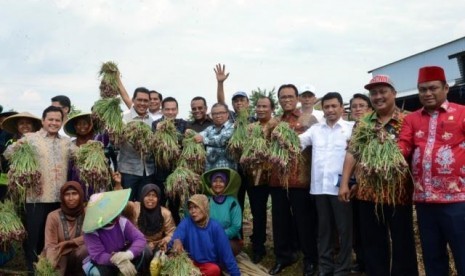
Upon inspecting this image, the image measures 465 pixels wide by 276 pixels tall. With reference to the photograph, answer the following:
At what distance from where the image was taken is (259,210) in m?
5.95

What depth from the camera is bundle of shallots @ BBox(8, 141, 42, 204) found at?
203 inches

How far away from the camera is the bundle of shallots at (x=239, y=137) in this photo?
5727mm

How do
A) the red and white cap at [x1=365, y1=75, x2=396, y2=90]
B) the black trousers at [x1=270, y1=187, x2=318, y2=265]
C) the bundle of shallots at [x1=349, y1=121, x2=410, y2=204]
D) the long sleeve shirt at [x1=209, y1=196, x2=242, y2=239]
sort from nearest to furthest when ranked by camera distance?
the bundle of shallots at [x1=349, y1=121, x2=410, y2=204], the red and white cap at [x1=365, y1=75, x2=396, y2=90], the black trousers at [x1=270, y1=187, x2=318, y2=265], the long sleeve shirt at [x1=209, y1=196, x2=242, y2=239]

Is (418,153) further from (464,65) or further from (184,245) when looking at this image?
(464,65)

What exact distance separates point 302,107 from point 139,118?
2.12 m

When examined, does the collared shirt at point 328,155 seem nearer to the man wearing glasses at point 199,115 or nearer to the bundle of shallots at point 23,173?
the man wearing glasses at point 199,115

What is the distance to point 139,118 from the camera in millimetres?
6031

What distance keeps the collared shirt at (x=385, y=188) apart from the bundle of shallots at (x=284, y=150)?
0.95 meters

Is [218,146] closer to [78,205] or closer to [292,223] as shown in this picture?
[292,223]

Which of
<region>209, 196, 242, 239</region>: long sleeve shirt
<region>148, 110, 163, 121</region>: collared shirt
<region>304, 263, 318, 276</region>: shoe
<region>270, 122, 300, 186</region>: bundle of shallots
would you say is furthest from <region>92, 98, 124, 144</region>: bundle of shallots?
<region>304, 263, 318, 276</region>: shoe

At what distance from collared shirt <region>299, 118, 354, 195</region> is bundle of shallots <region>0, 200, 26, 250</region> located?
3.28m

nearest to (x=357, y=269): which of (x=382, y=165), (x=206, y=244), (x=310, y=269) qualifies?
(x=310, y=269)

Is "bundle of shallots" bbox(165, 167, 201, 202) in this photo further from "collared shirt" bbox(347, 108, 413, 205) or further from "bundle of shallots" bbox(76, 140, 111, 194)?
"collared shirt" bbox(347, 108, 413, 205)

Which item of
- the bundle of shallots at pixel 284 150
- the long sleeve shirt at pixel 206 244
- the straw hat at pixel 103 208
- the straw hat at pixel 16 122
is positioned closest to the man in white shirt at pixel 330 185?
the bundle of shallots at pixel 284 150
